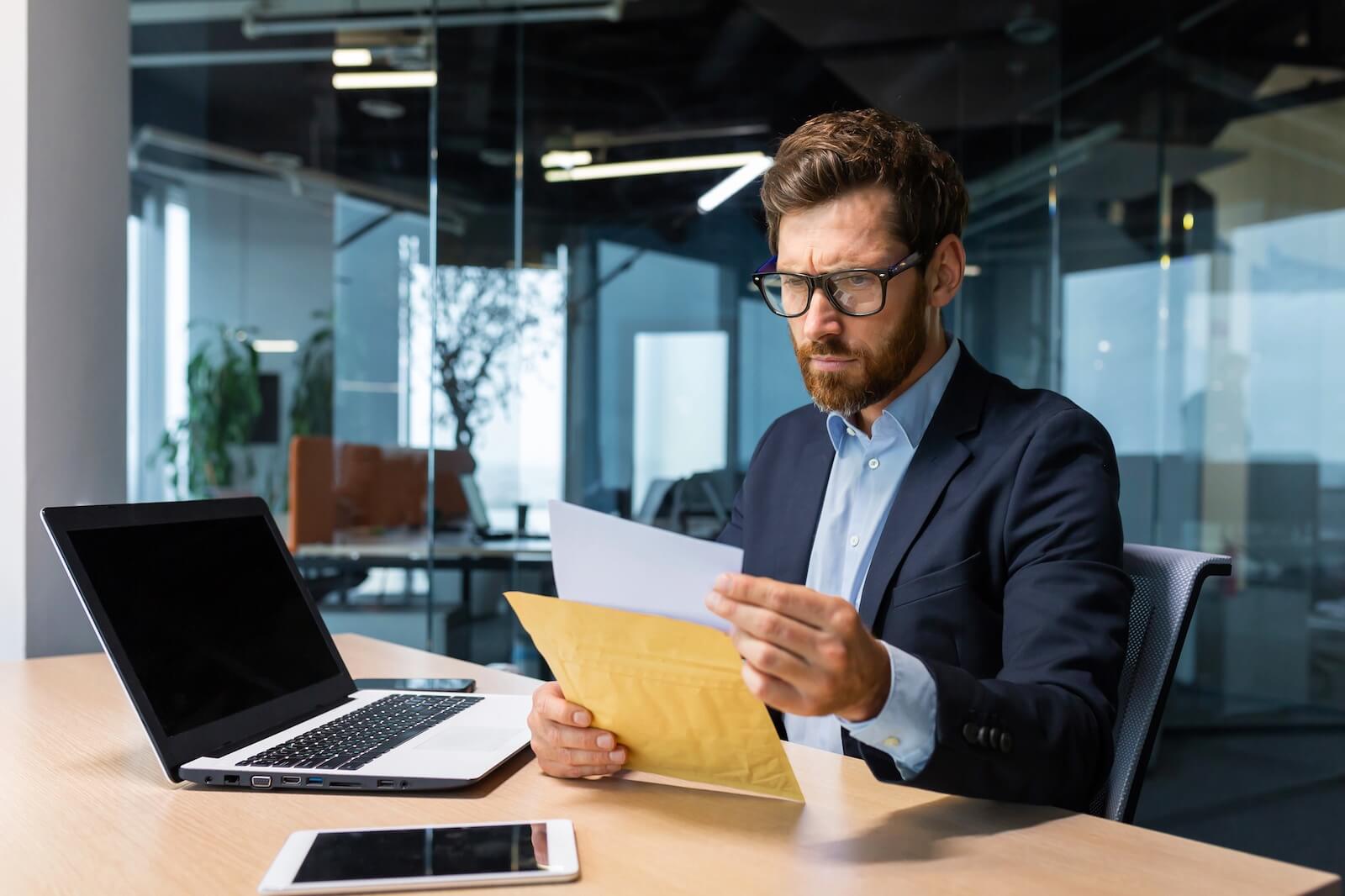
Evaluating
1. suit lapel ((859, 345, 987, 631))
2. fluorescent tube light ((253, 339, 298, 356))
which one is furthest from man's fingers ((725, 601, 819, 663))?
fluorescent tube light ((253, 339, 298, 356))

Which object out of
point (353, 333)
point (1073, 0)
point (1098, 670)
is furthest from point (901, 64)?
point (1098, 670)

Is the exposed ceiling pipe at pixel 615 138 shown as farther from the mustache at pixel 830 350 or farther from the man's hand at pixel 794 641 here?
the man's hand at pixel 794 641

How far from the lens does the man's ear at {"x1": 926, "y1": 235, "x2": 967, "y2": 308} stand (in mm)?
1374

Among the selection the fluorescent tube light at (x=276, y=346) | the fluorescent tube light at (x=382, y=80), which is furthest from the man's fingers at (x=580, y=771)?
the fluorescent tube light at (x=276, y=346)

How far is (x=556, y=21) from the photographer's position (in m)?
4.13

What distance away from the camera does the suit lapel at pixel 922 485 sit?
1244 mm

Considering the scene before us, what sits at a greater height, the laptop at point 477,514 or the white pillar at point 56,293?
the white pillar at point 56,293

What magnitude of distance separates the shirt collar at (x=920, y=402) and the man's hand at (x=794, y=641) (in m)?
0.65

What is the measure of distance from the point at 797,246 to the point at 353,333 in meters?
3.66

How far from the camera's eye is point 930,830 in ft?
2.85

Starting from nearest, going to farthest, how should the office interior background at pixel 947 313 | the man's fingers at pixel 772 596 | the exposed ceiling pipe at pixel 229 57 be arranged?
the man's fingers at pixel 772 596 → the office interior background at pixel 947 313 → the exposed ceiling pipe at pixel 229 57

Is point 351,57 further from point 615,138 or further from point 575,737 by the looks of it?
point 575,737

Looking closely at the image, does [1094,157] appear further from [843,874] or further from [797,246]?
[843,874]

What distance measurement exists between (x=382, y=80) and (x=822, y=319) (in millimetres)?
3860
